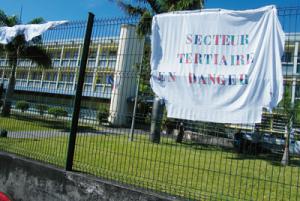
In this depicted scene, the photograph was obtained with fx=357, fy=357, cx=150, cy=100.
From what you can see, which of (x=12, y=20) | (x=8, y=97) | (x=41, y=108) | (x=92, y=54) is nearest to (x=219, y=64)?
(x=92, y=54)

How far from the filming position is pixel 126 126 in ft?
17.0

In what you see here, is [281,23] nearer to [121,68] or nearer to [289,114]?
[289,114]

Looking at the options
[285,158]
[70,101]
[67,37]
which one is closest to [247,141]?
[285,158]

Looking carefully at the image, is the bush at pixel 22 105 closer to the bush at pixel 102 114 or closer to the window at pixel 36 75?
the window at pixel 36 75

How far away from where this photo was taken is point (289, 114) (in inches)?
180

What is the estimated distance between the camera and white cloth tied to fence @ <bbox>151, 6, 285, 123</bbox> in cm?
440

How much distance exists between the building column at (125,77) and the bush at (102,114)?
8 centimetres

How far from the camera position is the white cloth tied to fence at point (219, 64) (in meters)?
4.40

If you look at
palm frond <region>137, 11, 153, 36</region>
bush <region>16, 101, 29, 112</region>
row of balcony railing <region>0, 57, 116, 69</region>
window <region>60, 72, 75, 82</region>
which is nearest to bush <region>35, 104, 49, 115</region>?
bush <region>16, 101, 29, 112</region>

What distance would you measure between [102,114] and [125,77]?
0.71 metres

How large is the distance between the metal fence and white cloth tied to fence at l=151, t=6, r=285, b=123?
16 centimetres

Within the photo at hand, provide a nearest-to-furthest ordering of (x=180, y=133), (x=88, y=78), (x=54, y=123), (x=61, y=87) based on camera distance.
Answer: (x=180, y=133) → (x=88, y=78) → (x=61, y=87) → (x=54, y=123)

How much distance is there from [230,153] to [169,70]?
1.44 m

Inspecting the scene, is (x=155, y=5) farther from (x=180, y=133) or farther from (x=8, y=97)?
(x=180, y=133)
